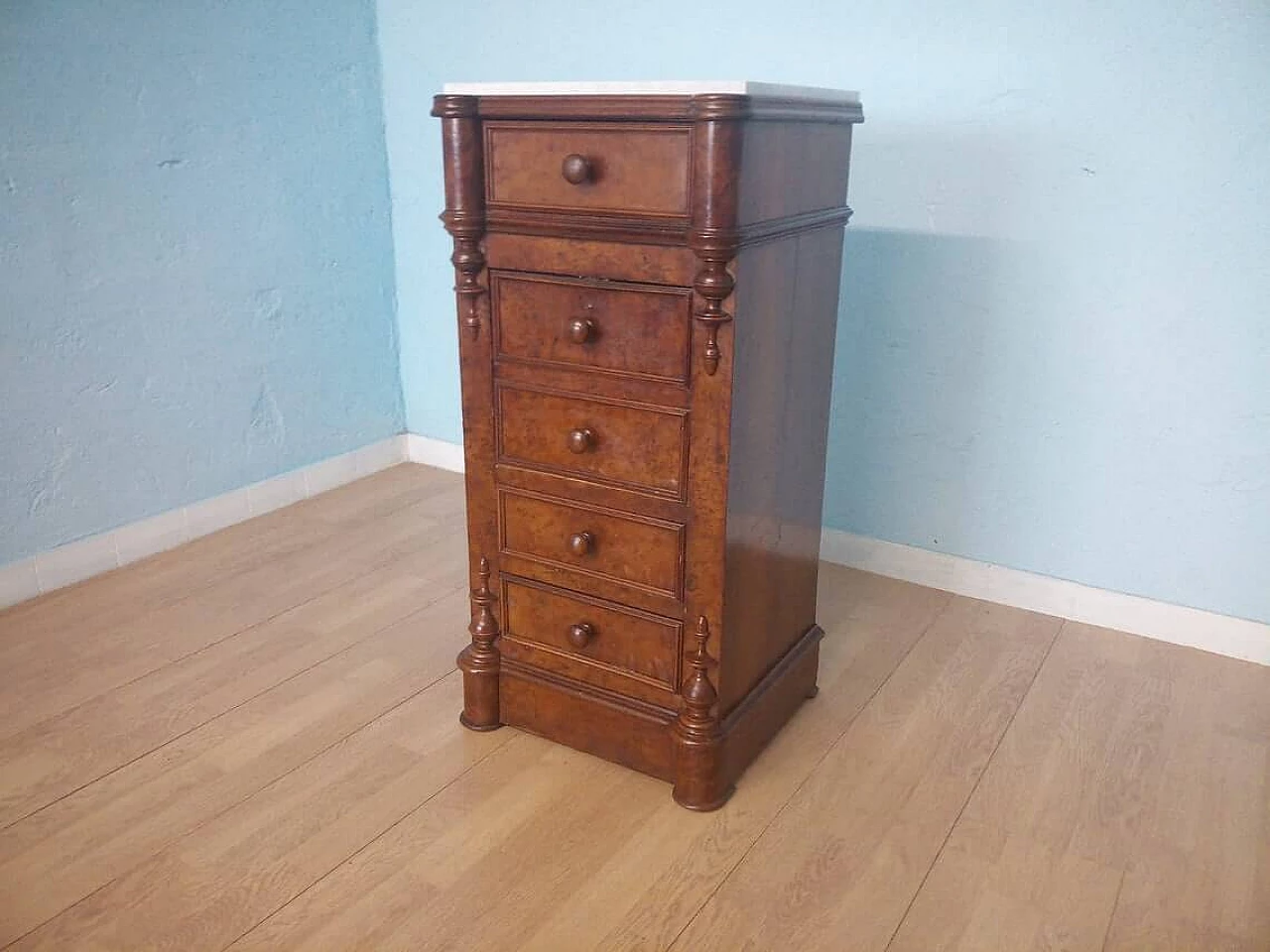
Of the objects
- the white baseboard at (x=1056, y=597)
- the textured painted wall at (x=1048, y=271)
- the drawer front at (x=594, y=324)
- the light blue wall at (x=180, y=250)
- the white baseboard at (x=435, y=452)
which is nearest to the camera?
the drawer front at (x=594, y=324)

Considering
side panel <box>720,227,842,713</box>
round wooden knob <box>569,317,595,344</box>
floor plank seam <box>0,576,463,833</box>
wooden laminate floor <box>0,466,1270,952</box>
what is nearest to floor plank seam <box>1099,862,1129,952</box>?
wooden laminate floor <box>0,466,1270,952</box>

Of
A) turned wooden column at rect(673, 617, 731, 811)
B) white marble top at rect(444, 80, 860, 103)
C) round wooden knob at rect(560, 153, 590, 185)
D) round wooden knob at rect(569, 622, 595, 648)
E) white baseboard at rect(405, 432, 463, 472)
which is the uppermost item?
white marble top at rect(444, 80, 860, 103)

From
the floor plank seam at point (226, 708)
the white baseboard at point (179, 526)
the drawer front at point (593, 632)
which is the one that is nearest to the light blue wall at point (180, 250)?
the white baseboard at point (179, 526)

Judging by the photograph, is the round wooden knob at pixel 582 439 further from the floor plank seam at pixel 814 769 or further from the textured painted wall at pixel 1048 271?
the textured painted wall at pixel 1048 271

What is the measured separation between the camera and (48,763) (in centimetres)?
164

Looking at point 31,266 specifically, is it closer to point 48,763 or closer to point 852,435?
point 48,763

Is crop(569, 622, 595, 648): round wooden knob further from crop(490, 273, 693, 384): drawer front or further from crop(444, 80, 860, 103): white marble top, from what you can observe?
crop(444, 80, 860, 103): white marble top

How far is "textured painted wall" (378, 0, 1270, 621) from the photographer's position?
185 cm

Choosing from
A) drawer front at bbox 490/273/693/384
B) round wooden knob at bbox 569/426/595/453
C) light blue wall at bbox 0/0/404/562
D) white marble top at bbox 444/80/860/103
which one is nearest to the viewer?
white marble top at bbox 444/80/860/103

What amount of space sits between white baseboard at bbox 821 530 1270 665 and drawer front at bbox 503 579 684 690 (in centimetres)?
97

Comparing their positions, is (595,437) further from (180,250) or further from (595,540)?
(180,250)

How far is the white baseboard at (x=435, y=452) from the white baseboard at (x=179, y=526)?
0.11ft

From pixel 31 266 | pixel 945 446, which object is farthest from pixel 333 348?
pixel 945 446

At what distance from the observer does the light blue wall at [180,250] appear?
6.97 feet
